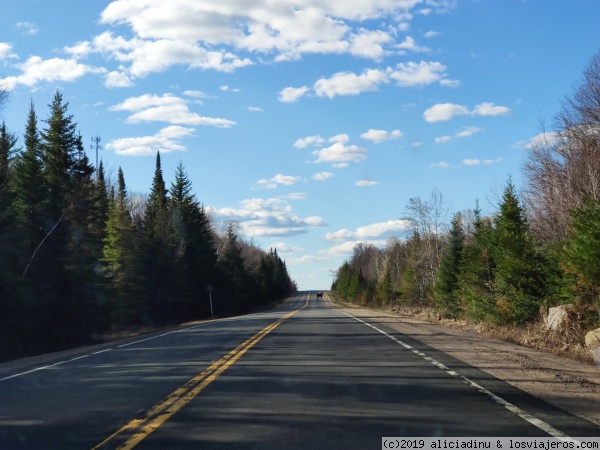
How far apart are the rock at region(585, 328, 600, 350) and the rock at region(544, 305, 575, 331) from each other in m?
2.13

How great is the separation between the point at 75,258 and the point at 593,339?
30692 millimetres

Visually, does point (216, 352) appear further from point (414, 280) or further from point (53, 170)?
point (414, 280)

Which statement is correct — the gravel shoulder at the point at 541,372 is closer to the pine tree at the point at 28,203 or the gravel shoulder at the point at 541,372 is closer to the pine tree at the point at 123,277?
the pine tree at the point at 28,203

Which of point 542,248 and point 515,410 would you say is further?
point 542,248

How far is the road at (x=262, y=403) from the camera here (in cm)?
762

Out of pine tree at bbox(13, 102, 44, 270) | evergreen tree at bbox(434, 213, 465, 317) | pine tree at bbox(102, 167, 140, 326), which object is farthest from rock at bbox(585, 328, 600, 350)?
pine tree at bbox(102, 167, 140, 326)

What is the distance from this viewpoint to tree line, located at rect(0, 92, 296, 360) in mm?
31719

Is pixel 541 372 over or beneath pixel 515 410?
beneath

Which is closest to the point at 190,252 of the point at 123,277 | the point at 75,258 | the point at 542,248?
the point at 123,277

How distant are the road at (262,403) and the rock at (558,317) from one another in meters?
6.71

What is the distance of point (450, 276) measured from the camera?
41969mm

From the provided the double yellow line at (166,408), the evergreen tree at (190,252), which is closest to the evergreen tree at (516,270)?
the double yellow line at (166,408)

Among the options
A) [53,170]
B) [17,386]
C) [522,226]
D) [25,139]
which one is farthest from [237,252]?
[17,386]

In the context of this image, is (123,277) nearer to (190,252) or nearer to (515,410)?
(190,252)
